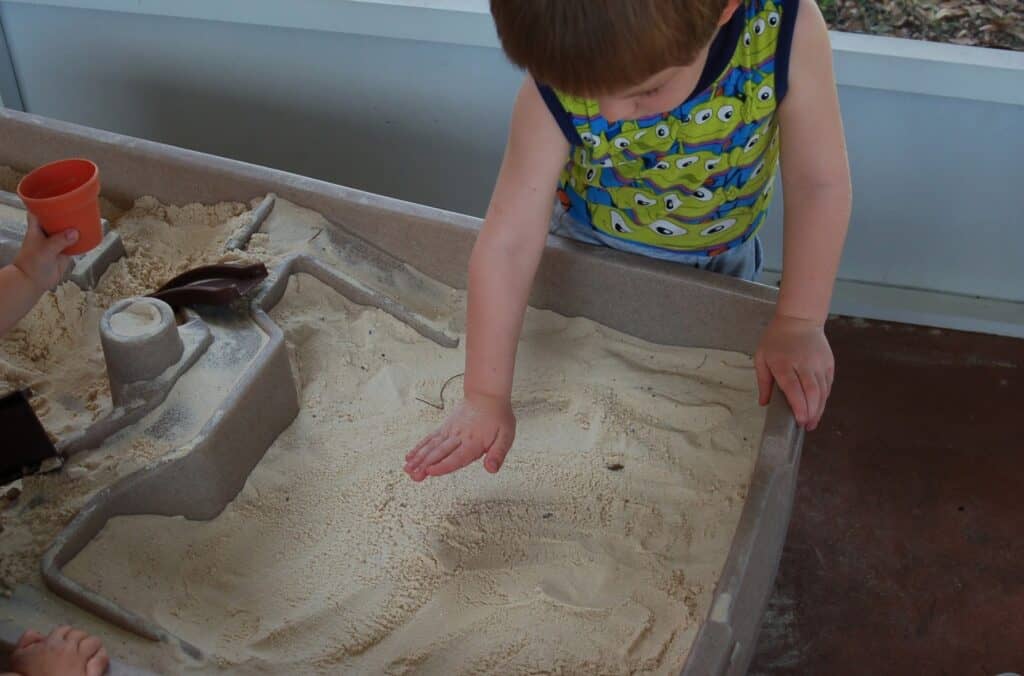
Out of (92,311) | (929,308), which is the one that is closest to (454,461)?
(92,311)

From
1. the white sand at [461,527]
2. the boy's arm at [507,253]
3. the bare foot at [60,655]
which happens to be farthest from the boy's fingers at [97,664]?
the boy's arm at [507,253]

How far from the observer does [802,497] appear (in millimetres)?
1455

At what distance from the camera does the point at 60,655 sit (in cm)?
88

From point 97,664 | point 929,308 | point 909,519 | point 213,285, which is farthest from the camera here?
point 929,308

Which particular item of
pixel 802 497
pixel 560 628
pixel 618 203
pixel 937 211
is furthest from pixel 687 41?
pixel 937 211

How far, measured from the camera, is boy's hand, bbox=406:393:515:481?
1051mm

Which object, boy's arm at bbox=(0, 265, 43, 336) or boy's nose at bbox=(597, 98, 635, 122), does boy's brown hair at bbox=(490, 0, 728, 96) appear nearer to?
boy's nose at bbox=(597, 98, 635, 122)

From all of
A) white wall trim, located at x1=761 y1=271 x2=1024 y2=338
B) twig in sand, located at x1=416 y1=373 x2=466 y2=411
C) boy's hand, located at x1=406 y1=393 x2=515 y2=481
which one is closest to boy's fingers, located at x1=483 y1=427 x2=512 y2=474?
boy's hand, located at x1=406 y1=393 x2=515 y2=481

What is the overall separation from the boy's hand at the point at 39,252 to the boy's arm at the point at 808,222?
750 millimetres

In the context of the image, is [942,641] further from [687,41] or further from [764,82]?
[687,41]

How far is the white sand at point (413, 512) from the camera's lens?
1015 mm

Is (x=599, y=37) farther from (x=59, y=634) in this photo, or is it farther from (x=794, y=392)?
(x=59, y=634)

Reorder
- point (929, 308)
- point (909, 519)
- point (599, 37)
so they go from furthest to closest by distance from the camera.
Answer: point (929, 308), point (909, 519), point (599, 37)

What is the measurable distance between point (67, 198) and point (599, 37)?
63cm
